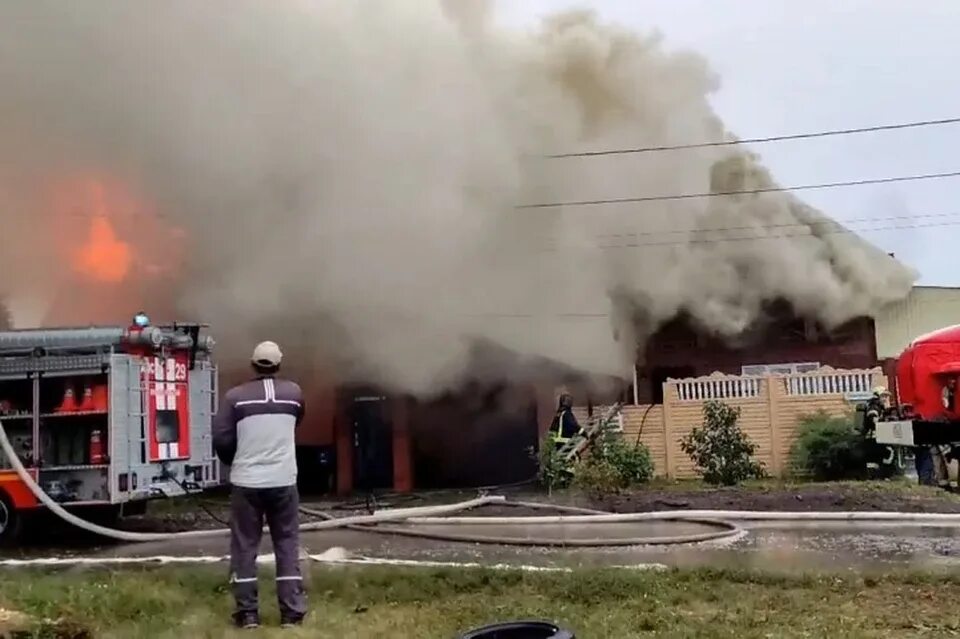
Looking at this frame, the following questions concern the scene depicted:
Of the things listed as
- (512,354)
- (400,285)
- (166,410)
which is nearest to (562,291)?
(512,354)

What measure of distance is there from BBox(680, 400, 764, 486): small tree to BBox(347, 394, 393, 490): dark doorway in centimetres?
511

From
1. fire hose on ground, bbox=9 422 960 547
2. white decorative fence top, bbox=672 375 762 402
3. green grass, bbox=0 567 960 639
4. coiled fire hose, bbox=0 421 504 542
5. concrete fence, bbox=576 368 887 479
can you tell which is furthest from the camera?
white decorative fence top, bbox=672 375 762 402

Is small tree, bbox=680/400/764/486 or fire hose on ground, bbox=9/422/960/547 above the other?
small tree, bbox=680/400/764/486

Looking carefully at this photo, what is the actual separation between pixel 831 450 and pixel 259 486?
11.2m

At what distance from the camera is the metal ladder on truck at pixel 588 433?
48.9 feet

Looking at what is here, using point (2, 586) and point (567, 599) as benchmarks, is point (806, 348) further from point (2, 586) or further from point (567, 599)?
point (2, 586)

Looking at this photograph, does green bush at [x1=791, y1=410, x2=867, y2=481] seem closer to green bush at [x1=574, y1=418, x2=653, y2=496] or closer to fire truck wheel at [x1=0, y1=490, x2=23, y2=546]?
green bush at [x1=574, y1=418, x2=653, y2=496]

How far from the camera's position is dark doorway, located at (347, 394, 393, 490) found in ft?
55.8

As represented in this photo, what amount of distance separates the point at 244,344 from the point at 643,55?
29.8 ft

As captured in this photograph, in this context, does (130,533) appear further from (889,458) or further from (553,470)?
(889,458)

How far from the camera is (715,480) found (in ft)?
48.2

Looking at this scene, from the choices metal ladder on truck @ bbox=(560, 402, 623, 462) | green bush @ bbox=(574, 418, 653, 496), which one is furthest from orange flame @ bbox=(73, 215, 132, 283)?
green bush @ bbox=(574, 418, 653, 496)

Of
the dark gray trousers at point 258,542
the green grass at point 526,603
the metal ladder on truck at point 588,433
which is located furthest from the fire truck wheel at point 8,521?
the metal ladder on truck at point 588,433

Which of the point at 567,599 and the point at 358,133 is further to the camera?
the point at 358,133
